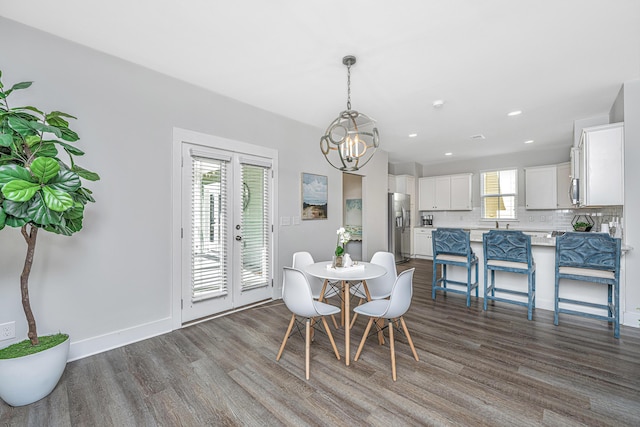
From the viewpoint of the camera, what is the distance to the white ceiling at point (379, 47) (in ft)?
6.75

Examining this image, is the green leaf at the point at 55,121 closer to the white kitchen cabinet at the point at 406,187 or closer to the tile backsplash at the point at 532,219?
the white kitchen cabinet at the point at 406,187

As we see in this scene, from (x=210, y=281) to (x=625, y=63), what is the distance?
4.89m

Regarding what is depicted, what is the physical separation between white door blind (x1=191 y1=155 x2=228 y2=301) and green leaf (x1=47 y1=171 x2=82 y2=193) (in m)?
1.36

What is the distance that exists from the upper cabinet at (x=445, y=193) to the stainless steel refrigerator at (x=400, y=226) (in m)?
0.62

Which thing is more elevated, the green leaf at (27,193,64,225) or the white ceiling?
the white ceiling

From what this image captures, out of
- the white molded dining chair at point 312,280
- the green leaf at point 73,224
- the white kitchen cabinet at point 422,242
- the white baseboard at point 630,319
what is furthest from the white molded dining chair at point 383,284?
the white kitchen cabinet at point 422,242

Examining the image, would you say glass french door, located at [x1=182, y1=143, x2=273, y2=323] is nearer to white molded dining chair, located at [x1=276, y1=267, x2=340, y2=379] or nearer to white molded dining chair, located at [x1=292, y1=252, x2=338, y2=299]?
white molded dining chair, located at [x1=292, y1=252, x2=338, y2=299]

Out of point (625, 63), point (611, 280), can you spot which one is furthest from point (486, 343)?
point (625, 63)

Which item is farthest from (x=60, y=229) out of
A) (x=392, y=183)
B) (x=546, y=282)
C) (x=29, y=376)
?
(x=392, y=183)

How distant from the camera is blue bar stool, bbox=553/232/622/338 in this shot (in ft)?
→ 9.53

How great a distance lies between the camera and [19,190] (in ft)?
5.06

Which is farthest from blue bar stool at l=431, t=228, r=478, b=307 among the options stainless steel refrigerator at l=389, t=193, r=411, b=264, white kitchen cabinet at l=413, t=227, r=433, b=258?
white kitchen cabinet at l=413, t=227, r=433, b=258

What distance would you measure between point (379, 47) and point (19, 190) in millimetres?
2729

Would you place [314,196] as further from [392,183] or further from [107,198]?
[392,183]
